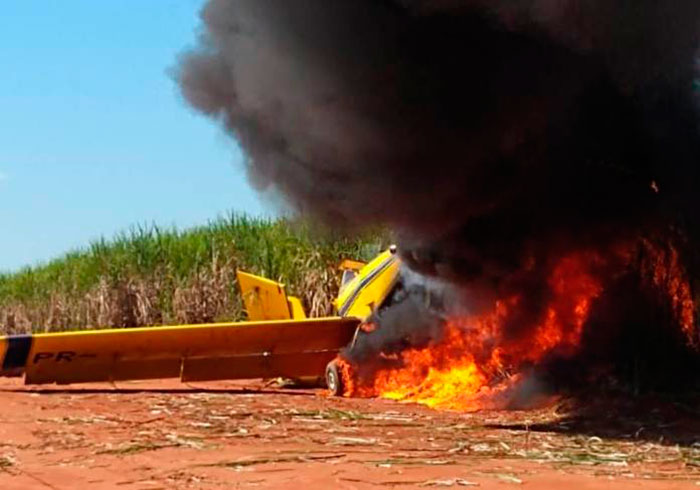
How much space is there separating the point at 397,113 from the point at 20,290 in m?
18.9

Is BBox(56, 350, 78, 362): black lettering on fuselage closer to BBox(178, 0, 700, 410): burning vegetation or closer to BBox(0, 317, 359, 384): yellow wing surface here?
BBox(0, 317, 359, 384): yellow wing surface

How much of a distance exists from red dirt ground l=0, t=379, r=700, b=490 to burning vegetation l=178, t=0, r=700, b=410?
0.99 m

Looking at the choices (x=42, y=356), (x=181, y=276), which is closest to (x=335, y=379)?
(x=42, y=356)

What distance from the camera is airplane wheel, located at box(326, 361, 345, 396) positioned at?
38.3ft

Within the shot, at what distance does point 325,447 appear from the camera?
761 cm

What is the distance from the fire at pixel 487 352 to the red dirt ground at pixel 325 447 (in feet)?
1.93

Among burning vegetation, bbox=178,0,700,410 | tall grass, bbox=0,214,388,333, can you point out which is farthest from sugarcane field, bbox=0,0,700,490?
tall grass, bbox=0,214,388,333

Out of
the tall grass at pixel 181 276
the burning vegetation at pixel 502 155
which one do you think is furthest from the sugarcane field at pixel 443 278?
the tall grass at pixel 181 276

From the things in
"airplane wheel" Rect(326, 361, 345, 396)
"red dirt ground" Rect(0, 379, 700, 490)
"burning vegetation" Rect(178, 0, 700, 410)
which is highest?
"burning vegetation" Rect(178, 0, 700, 410)

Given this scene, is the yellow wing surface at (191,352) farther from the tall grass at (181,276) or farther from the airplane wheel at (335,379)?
the tall grass at (181,276)

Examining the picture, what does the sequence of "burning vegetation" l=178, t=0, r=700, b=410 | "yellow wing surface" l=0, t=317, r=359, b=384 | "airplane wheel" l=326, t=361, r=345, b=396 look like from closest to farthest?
"burning vegetation" l=178, t=0, r=700, b=410
"airplane wheel" l=326, t=361, r=345, b=396
"yellow wing surface" l=0, t=317, r=359, b=384

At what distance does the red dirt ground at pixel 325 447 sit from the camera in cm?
641

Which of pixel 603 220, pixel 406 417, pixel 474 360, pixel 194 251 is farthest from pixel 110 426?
pixel 194 251

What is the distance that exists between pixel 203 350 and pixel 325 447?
15.9 feet
